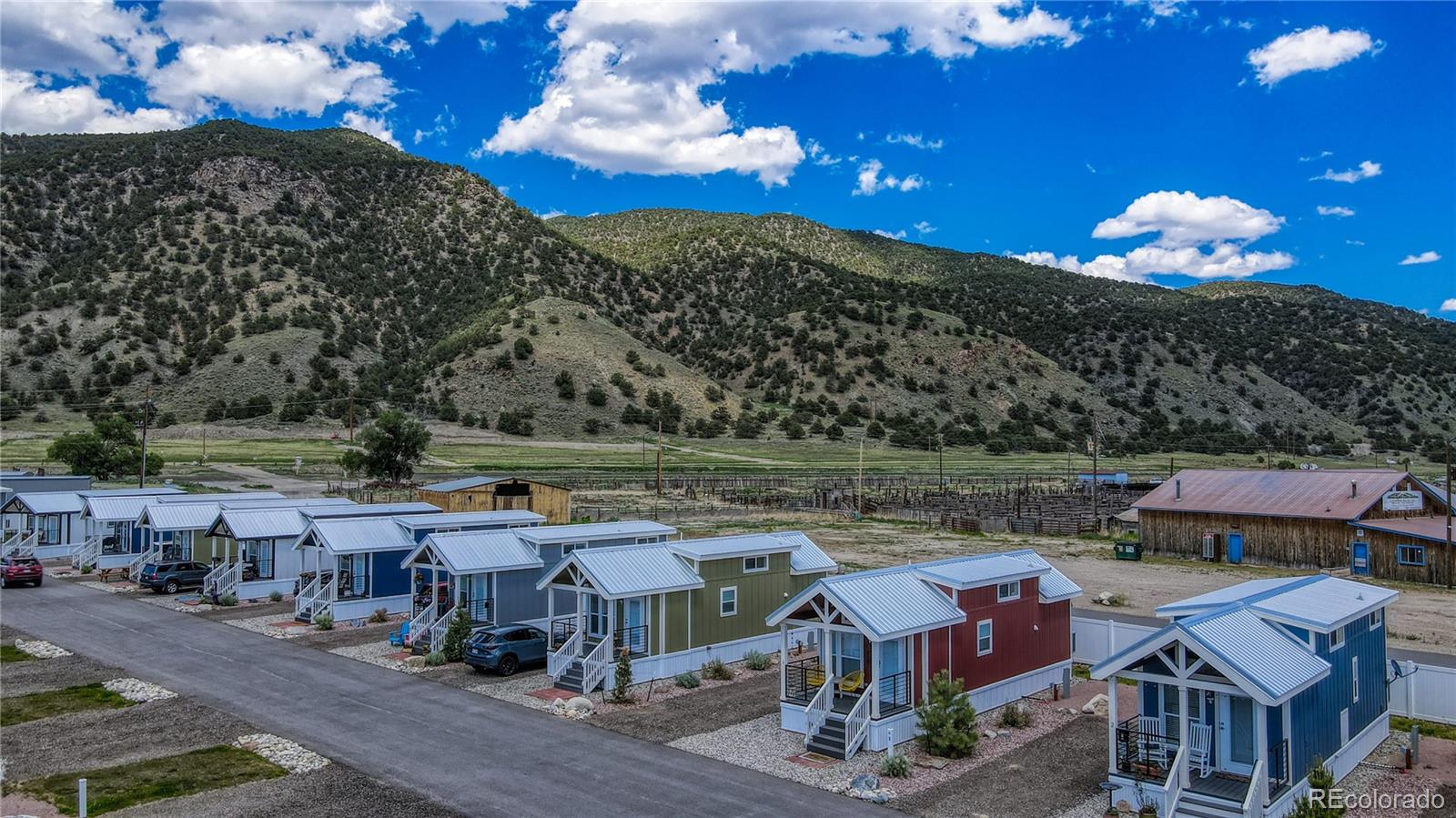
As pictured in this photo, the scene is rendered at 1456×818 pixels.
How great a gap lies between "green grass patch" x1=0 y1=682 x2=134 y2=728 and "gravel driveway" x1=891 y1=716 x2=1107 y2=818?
725 inches

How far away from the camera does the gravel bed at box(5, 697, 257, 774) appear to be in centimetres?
1845

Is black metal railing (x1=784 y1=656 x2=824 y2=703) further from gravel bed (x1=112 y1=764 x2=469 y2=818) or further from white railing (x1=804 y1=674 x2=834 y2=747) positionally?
gravel bed (x1=112 y1=764 x2=469 y2=818)

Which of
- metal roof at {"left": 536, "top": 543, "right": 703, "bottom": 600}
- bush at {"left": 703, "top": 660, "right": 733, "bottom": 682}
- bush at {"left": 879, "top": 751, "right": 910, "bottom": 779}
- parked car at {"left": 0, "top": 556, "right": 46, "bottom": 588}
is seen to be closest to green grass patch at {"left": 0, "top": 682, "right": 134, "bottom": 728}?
metal roof at {"left": 536, "top": 543, "right": 703, "bottom": 600}

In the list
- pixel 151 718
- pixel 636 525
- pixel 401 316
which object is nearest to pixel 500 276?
pixel 401 316

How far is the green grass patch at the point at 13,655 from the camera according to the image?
26578 mm

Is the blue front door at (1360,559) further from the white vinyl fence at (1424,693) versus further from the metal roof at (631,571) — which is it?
the metal roof at (631,571)

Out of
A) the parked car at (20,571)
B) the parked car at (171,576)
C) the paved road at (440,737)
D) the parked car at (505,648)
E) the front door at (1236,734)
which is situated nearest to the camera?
the front door at (1236,734)

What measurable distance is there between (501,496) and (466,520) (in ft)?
64.1

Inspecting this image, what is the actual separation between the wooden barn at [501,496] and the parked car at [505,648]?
2796 centimetres

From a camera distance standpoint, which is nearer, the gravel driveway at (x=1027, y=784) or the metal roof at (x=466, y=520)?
the gravel driveway at (x=1027, y=784)

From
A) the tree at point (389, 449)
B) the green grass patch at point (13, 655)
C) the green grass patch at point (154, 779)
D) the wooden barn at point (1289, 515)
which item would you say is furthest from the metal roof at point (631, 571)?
the tree at point (389, 449)

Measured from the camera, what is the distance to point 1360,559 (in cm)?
4228

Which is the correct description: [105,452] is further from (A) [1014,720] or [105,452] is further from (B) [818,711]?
(A) [1014,720]

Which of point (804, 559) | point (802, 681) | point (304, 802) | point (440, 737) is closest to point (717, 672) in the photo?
point (804, 559)
